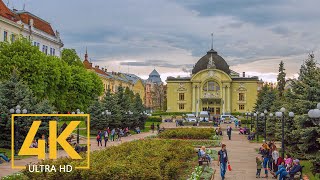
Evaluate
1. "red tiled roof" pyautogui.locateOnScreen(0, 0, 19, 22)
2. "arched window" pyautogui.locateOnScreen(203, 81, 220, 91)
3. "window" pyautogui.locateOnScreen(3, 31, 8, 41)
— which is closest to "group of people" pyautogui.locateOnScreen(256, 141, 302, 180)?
"window" pyautogui.locateOnScreen(3, 31, 8, 41)

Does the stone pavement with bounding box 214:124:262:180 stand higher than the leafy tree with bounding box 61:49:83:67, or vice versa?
the leafy tree with bounding box 61:49:83:67

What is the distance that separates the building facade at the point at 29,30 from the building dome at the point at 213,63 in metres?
35.5

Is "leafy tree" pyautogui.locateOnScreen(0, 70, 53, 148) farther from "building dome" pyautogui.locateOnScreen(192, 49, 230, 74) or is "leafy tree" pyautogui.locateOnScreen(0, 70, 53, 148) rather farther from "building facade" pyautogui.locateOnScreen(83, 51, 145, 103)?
"building dome" pyautogui.locateOnScreen(192, 49, 230, 74)

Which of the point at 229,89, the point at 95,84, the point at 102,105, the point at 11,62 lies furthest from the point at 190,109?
the point at 11,62

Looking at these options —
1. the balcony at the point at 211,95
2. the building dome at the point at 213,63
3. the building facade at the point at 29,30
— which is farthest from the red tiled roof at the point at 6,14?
the building dome at the point at 213,63

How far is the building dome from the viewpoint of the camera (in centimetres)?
9444

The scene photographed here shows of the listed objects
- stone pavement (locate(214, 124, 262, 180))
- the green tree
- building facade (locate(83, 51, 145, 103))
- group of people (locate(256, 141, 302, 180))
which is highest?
building facade (locate(83, 51, 145, 103))

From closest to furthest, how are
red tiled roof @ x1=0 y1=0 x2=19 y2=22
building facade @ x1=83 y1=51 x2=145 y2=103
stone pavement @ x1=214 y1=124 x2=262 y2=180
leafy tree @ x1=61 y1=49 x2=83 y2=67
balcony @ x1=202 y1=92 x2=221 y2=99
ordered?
stone pavement @ x1=214 y1=124 x2=262 y2=180 → red tiled roof @ x1=0 y1=0 x2=19 y2=22 → leafy tree @ x1=61 y1=49 x2=83 y2=67 → balcony @ x1=202 y1=92 x2=221 y2=99 → building facade @ x1=83 y1=51 x2=145 y2=103

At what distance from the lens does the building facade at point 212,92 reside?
90500 millimetres

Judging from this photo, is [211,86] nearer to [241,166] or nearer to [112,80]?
[112,80]

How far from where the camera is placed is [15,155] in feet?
85.5

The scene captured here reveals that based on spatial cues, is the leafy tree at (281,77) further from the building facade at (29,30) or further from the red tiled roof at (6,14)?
the red tiled roof at (6,14)

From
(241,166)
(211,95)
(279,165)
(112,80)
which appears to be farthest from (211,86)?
(279,165)

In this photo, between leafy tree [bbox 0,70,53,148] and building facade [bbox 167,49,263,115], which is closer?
leafy tree [bbox 0,70,53,148]
